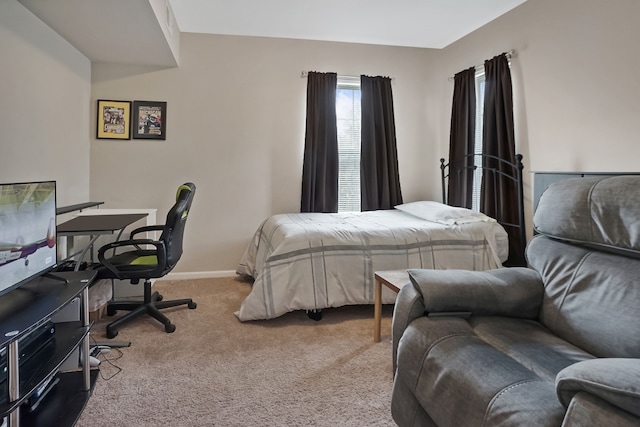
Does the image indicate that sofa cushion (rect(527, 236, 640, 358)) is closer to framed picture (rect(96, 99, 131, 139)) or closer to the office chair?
the office chair

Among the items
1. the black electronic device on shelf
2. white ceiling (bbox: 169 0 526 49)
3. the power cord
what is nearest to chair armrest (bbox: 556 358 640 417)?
the black electronic device on shelf

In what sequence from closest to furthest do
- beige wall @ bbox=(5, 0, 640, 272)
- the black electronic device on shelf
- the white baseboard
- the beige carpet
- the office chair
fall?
the black electronic device on shelf → the beige carpet → beige wall @ bbox=(5, 0, 640, 272) → the office chair → the white baseboard

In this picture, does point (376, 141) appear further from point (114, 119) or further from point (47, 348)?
point (47, 348)

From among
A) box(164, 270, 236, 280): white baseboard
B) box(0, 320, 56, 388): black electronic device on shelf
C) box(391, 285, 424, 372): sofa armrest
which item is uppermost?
box(391, 285, 424, 372): sofa armrest

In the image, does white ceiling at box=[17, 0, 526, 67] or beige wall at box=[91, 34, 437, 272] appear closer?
white ceiling at box=[17, 0, 526, 67]

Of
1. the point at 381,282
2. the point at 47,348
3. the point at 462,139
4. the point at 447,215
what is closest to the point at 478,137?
the point at 462,139

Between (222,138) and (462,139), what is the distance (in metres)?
2.53

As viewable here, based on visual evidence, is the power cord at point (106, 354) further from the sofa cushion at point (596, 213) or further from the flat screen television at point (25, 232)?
the sofa cushion at point (596, 213)

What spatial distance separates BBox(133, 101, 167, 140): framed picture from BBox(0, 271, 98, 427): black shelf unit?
7.27ft

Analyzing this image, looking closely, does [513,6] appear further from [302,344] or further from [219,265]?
[219,265]

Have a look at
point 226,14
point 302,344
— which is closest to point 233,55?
point 226,14

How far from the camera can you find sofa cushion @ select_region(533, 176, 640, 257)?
54.8 inches

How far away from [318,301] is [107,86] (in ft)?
9.84

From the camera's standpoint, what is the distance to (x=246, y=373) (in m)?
2.05
